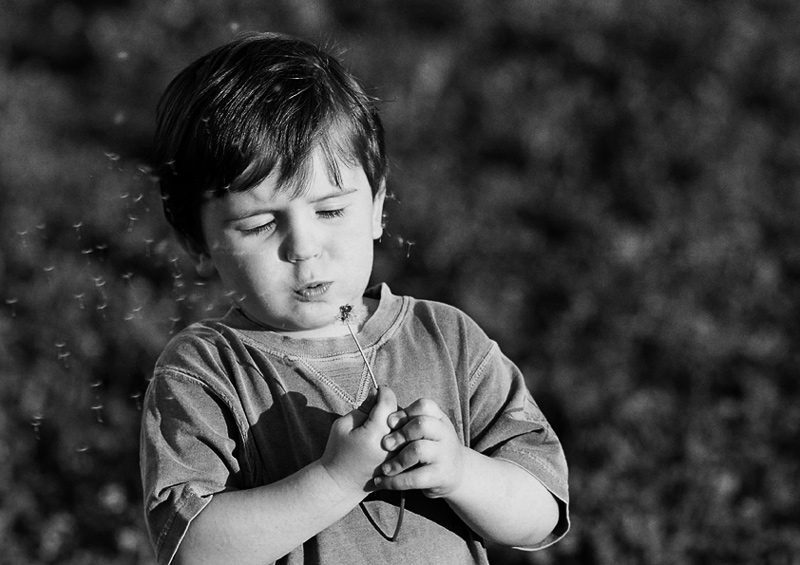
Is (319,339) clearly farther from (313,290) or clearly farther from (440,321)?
(440,321)

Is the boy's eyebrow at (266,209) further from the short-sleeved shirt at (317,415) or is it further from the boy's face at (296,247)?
the short-sleeved shirt at (317,415)

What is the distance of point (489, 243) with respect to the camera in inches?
170

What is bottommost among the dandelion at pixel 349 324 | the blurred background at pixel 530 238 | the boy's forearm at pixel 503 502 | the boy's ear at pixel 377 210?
the blurred background at pixel 530 238

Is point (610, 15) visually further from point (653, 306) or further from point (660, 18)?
point (653, 306)

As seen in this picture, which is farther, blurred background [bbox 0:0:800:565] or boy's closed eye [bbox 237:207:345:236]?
blurred background [bbox 0:0:800:565]

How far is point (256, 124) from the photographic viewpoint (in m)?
1.69

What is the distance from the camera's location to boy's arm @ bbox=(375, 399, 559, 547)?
1579mm

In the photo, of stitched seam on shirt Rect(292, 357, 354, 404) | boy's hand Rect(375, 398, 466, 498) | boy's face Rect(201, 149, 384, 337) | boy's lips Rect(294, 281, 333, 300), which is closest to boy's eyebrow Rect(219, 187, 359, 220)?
boy's face Rect(201, 149, 384, 337)

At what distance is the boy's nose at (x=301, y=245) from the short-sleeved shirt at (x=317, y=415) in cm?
14

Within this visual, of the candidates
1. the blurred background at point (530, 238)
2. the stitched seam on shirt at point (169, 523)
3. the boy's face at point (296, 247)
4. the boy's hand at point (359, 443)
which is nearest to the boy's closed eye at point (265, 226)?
the boy's face at point (296, 247)

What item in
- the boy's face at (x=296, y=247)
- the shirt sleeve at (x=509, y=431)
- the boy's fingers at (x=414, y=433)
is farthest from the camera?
the shirt sleeve at (x=509, y=431)

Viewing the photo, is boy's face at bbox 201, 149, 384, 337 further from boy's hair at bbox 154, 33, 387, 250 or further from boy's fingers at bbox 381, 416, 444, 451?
boy's fingers at bbox 381, 416, 444, 451

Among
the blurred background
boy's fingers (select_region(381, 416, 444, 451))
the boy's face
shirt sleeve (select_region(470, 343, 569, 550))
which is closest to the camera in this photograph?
boy's fingers (select_region(381, 416, 444, 451))

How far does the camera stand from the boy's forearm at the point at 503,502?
1.67 meters
